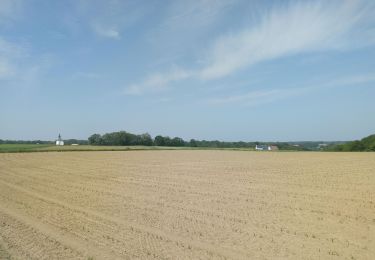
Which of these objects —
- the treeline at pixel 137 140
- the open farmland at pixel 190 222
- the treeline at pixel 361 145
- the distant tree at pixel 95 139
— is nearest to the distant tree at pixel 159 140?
the treeline at pixel 137 140

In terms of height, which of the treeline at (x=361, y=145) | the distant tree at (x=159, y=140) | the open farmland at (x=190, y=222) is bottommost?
the open farmland at (x=190, y=222)

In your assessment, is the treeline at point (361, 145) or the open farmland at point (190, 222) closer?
the open farmland at point (190, 222)

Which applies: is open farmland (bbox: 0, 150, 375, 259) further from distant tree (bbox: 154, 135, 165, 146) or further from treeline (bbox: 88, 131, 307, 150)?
distant tree (bbox: 154, 135, 165, 146)

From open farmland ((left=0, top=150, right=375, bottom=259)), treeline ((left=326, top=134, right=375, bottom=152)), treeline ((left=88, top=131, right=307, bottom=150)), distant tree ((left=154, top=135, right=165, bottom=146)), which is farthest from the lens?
distant tree ((left=154, top=135, right=165, bottom=146))

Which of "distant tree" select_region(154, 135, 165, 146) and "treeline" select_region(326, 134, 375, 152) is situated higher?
"distant tree" select_region(154, 135, 165, 146)

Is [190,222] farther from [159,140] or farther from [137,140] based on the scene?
[159,140]

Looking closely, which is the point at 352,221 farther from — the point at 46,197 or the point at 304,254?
the point at 46,197

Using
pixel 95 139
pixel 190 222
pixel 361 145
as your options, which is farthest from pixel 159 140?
pixel 190 222

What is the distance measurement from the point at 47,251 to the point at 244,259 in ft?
14.6

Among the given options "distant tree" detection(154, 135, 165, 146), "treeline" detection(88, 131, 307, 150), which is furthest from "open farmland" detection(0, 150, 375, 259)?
"distant tree" detection(154, 135, 165, 146)

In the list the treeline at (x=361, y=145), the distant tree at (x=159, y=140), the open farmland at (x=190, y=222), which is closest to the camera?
the open farmland at (x=190, y=222)

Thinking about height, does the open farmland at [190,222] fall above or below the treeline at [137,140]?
below

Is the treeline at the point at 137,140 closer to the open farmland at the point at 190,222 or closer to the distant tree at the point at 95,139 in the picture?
the distant tree at the point at 95,139

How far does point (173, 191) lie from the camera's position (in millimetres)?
19031
